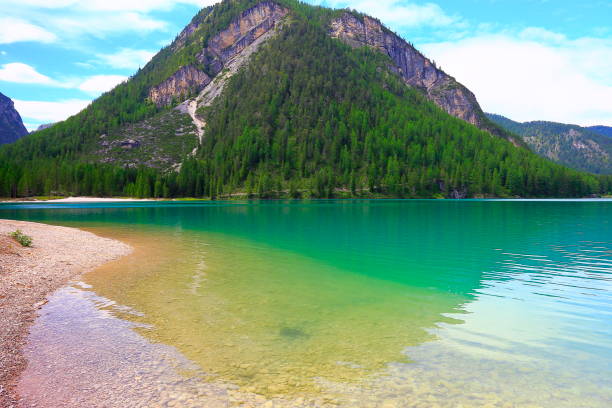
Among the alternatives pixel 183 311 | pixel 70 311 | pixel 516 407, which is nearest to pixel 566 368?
pixel 516 407

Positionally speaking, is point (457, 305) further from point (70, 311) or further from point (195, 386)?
point (70, 311)

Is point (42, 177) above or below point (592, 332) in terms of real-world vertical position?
above

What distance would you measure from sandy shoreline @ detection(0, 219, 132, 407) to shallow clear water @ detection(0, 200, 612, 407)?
55cm

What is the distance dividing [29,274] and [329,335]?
1857 centimetres

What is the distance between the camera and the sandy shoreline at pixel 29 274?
1048 cm

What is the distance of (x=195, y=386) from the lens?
943cm

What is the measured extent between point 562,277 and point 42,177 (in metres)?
Result: 225

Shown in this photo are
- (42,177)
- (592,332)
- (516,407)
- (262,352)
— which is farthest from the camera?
(42,177)

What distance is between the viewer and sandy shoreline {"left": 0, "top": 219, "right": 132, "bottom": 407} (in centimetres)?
1048

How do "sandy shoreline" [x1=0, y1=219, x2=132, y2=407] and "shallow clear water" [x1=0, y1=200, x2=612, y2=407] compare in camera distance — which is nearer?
"shallow clear water" [x1=0, y1=200, x2=612, y2=407]

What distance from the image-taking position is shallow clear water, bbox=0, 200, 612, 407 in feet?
30.4

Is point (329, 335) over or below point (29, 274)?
below

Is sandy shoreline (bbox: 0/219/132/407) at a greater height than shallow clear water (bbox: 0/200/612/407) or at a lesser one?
greater

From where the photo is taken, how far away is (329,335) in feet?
44.4
